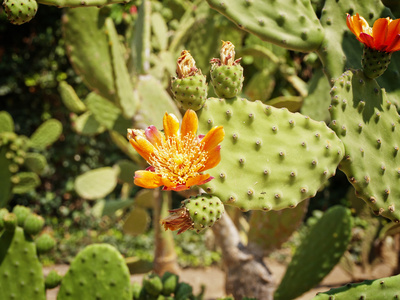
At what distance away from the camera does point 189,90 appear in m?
1.08

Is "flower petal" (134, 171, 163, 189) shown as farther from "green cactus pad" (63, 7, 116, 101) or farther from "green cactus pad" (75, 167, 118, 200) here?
"green cactus pad" (75, 167, 118, 200)

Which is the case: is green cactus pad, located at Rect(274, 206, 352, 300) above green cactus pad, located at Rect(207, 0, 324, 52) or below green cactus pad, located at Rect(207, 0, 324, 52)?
below

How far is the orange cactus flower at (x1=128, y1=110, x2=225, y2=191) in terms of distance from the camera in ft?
3.21

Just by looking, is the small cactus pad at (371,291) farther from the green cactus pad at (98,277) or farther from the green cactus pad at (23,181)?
the green cactus pad at (23,181)

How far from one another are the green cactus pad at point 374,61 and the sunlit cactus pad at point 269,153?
0.23m

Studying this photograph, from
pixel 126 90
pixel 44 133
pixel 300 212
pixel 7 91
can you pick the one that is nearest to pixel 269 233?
pixel 300 212

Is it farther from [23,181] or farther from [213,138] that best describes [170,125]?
[23,181]

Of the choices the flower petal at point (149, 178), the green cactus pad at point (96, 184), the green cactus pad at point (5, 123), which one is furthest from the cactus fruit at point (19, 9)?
the green cactus pad at point (5, 123)

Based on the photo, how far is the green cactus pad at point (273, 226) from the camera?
7.36ft

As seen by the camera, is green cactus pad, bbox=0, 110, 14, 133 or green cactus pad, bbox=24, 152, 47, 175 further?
green cactus pad, bbox=24, 152, 47, 175

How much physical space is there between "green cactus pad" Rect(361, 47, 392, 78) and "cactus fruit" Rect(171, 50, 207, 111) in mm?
516

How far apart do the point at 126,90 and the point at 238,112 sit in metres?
1.37

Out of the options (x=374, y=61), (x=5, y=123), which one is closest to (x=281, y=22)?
(x=374, y=61)

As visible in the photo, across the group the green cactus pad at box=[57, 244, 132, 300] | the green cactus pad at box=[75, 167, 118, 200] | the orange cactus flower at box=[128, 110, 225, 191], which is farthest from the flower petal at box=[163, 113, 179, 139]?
the green cactus pad at box=[75, 167, 118, 200]
